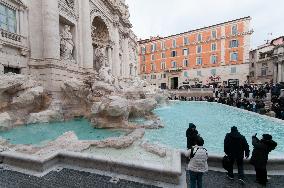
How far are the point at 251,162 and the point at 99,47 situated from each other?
66.3 feet

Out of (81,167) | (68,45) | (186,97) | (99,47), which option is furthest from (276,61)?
(81,167)

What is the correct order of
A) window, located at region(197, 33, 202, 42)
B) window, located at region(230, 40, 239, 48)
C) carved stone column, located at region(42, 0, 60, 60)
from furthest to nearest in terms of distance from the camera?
window, located at region(197, 33, 202, 42), window, located at region(230, 40, 239, 48), carved stone column, located at region(42, 0, 60, 60)

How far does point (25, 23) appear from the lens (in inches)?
498

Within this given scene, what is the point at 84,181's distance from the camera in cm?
424

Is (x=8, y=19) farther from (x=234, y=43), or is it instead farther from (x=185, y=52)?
(x=234, y=43)

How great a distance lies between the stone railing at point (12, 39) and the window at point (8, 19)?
1.36 feet

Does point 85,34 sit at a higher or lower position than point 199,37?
lower

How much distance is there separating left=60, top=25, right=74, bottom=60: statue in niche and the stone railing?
2788 millimetres

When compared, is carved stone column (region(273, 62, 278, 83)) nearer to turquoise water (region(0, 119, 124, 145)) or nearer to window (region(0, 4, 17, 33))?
turquoise water (region(0, 119, 124, 145))

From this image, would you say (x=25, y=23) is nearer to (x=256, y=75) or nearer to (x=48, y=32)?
(x=48, y=32)

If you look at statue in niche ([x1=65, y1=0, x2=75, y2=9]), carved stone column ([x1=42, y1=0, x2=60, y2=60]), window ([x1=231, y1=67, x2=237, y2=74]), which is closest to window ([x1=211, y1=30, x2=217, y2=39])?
window ([x1=231, y1=67, x2=237, y2=74])

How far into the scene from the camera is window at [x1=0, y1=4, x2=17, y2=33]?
11414mm

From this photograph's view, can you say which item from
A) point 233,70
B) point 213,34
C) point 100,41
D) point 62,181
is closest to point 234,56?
point 233,70

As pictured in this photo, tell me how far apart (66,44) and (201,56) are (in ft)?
112
